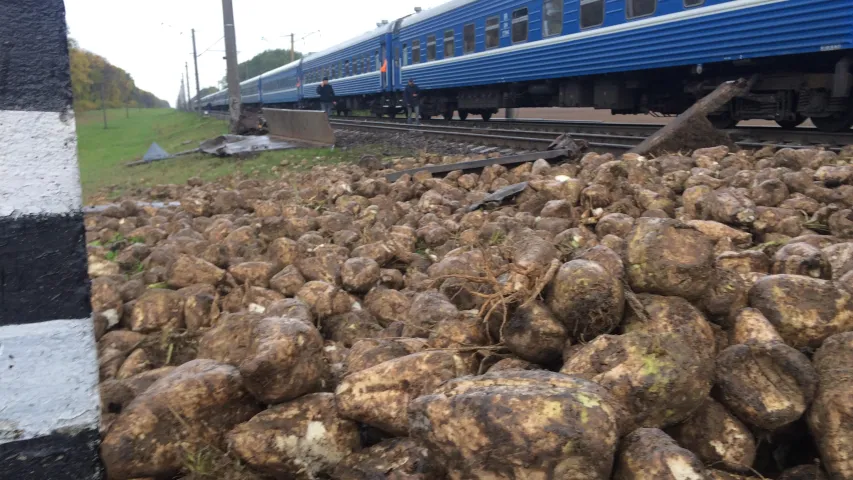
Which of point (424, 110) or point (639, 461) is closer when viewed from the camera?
point (639, 461)

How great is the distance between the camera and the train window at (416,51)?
1733cm

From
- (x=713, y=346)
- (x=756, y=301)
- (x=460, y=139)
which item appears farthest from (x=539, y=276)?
(x=460, y=139)

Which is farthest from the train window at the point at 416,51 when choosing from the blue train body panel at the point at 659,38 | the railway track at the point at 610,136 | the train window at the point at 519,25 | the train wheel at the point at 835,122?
the train wheel at the point at 835,122

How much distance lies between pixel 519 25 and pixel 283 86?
23.0m

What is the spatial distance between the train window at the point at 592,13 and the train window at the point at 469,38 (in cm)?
379

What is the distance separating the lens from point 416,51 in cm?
1750

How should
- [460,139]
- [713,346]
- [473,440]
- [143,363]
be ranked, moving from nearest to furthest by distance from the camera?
[473,440], [713,346], [143,363], [460,139]

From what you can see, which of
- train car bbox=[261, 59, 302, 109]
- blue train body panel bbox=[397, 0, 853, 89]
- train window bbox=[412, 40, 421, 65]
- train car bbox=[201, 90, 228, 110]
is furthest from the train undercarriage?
train car bbox=[201, 90, 228, 110]

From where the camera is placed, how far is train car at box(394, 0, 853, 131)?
757cm

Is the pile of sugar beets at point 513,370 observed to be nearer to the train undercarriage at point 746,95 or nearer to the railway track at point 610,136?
the railway track at point 610,136

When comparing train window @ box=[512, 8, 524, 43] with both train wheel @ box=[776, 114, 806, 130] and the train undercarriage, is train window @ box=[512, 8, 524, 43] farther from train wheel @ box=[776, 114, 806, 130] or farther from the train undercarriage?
train wheel @ box=[776, 114, 806, 130]

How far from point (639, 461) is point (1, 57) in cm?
153

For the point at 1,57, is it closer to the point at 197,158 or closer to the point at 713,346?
the point at 713,346

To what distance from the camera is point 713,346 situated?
5.92 ft
